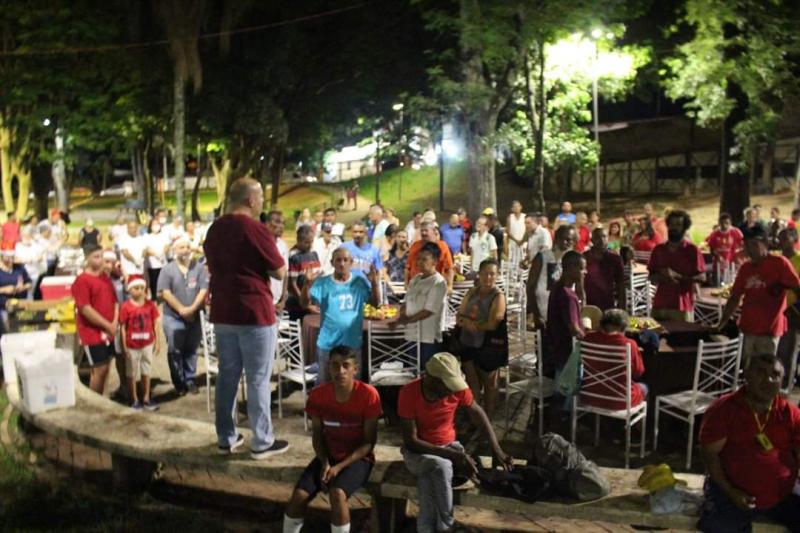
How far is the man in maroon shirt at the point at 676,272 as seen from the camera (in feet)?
26.8

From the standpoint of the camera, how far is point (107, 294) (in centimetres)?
755

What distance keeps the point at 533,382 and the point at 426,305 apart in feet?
4.07

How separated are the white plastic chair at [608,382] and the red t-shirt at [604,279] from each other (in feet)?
6.37

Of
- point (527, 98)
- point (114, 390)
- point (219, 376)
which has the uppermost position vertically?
point (527, 98)

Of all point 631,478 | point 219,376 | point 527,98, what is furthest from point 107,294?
point 527,98

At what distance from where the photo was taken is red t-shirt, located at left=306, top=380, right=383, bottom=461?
4.92 m

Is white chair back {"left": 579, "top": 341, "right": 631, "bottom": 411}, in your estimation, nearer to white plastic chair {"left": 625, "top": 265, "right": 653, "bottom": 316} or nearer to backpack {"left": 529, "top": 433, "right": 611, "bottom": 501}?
backpack {"left": 529, "top": 433, "right": 611, "bottom": 501}

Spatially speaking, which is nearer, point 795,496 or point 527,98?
point 795,496

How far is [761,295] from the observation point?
7160 millimetres

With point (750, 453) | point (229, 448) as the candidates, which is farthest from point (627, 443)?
point (229, 448)

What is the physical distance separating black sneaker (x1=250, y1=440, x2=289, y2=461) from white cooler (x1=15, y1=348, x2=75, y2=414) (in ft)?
7.75

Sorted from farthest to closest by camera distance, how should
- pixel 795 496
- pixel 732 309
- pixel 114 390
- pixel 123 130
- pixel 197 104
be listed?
pixel 123 130
pixel 197 104
pixel 114 390
pixel 732 309
pixel 795 496

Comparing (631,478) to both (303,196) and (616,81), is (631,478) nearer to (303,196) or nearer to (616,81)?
(616,81)

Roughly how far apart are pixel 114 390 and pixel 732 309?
21.9 ft
